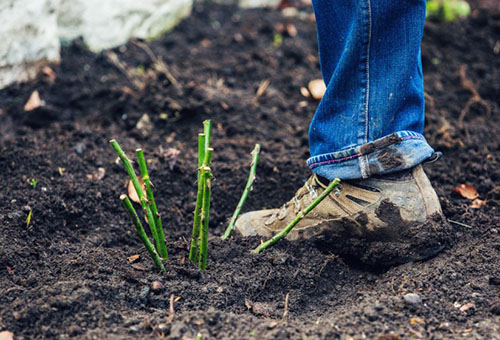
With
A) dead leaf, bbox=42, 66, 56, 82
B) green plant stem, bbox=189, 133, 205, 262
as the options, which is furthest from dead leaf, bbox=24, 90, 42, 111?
green plant stem, bbox=189, 133, 205, 262

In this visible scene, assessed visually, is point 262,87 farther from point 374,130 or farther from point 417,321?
point 417,321

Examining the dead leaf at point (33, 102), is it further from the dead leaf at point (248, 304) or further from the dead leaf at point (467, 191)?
the dead leaf at point (467, 191)

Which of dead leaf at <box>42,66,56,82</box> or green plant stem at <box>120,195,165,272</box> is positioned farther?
dead leaf at <box>42,66,56,82</box>

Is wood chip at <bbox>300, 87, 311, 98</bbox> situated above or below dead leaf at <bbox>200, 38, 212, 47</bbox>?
below

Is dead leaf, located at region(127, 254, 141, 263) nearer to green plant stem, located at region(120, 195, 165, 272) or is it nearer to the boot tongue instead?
green plant stem, located at region(120, 195, 165, 272)

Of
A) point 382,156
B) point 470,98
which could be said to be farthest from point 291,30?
point 382,156

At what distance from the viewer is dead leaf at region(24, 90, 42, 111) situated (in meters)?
2.68

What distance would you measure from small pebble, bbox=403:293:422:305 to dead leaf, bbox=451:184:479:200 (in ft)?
2.46

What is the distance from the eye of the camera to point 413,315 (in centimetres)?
148

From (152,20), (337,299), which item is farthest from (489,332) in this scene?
(152,20)

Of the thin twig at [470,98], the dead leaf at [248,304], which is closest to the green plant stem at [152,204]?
the dead leaf at [248,304]

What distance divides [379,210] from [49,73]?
2.16 meters

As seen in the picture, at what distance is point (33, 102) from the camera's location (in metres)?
2.70

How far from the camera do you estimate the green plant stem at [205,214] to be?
1.46 meters
